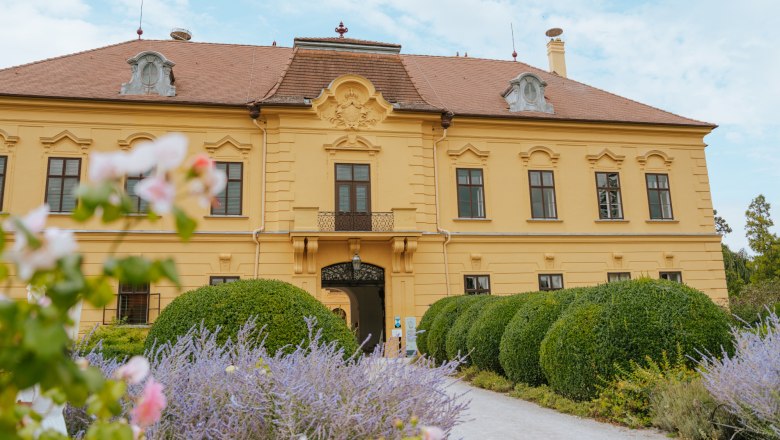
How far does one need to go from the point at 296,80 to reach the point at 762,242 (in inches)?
1266

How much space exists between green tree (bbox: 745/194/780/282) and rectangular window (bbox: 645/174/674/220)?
52.1 feet

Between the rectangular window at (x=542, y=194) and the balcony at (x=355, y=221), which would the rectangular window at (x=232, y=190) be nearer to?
the balcony at (x=355, y=221)

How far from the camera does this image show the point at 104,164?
1.04 m

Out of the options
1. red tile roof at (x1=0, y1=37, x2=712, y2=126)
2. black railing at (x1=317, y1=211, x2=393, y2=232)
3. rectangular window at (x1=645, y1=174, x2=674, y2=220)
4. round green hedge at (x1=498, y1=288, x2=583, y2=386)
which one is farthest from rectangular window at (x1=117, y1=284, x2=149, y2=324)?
rectangular window at (x1=645, y1=174, x2=674, y2=220)

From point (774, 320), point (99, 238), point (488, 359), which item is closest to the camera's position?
point (774, 320)

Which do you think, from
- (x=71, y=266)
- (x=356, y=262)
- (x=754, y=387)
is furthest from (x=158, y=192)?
(x=356, y=262)

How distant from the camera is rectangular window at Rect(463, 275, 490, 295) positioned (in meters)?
19.3

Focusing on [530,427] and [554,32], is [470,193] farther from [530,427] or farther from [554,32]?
[530,427]

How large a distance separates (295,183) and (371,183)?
97.8 inches

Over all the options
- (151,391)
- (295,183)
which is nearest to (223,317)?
(151,391)

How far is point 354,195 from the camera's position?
18781mm

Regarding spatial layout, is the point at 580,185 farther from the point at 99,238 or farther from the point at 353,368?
the point at 353,368

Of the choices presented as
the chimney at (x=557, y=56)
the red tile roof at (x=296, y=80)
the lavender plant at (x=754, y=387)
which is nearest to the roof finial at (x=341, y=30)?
the red tile roof at (x=296, y=80)

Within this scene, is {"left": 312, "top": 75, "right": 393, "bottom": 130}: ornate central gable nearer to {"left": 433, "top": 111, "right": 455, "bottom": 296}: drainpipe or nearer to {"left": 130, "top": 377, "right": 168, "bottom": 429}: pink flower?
{"left": 433, "top": 111, "right": 455, "bottom": 296}: drainpipe
